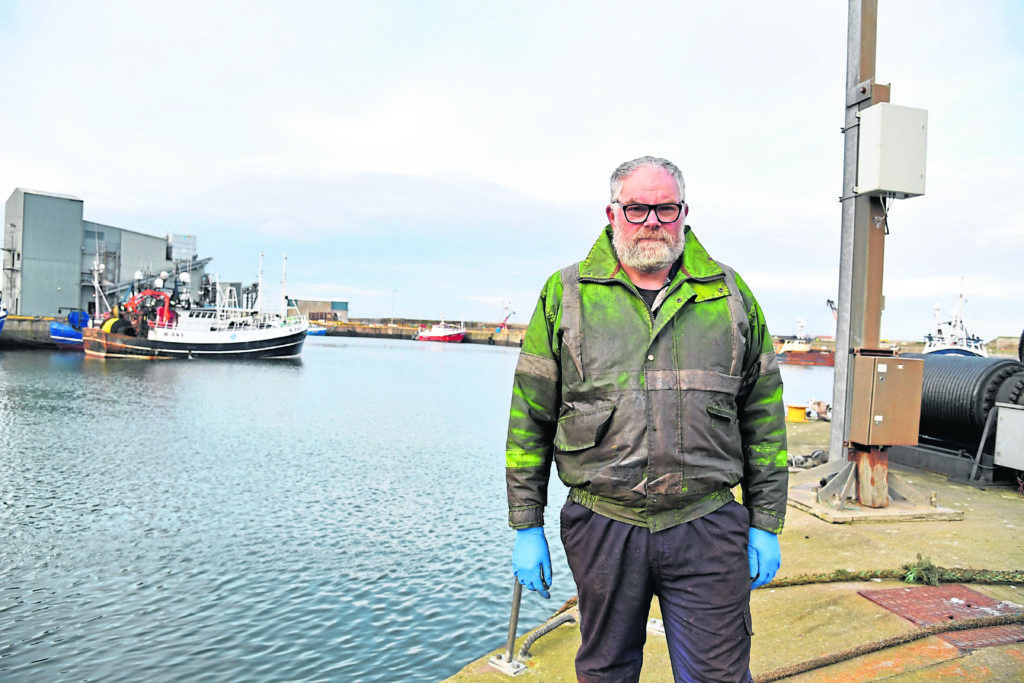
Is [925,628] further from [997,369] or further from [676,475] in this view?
[997,369]

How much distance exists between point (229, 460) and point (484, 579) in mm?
8510

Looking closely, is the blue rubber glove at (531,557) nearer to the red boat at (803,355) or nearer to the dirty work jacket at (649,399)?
the dirty work jacket at (649,399)

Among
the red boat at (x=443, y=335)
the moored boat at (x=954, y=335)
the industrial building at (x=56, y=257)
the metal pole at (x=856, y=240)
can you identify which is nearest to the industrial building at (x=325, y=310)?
the red boat at (x=443, y=335)

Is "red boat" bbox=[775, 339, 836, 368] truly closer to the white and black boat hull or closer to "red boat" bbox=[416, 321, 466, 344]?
"red boat" bbox=[416, 321, 466, 344]

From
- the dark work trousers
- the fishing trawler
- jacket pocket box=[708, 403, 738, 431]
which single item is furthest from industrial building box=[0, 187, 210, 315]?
Result: jacket pocket box=[708, 403, 738, 431]

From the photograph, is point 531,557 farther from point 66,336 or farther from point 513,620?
point 66,336

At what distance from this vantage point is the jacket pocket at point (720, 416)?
2.24 meters

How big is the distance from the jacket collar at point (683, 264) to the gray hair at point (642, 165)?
159mm

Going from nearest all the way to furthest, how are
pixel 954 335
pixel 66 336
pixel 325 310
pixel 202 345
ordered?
1. pixel 954 335
2. pixel 66 336
3. pixel 202 345
4. pixel 325 310

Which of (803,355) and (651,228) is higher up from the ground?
(651,228)

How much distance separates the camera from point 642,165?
94.6 inches

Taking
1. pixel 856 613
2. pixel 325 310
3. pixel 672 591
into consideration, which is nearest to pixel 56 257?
pixel 856 613

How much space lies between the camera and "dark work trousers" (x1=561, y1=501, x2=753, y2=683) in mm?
2174

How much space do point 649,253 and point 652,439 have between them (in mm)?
622
